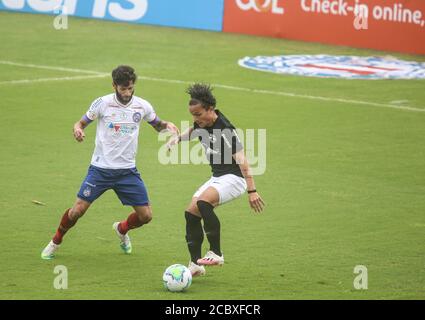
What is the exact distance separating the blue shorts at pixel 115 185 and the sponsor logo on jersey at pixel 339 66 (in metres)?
13.6

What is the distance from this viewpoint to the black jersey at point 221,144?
11.0 meters

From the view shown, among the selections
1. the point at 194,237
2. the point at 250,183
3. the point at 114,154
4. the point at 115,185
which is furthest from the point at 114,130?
the point at 250,183

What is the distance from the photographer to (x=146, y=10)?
30.6m

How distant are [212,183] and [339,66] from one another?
1522cm

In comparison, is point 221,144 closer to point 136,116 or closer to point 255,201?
point 255,201

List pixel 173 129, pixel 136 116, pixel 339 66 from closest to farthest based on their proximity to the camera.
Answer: pixel 136 116, pixel 173 129, pixel 339 66

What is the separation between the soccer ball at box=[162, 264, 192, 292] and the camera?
10.5 m

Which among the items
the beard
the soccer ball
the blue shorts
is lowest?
the soccer ball

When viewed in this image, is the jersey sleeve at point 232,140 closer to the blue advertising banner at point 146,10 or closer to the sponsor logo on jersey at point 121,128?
the sponsor logo on jersey at point 121,128

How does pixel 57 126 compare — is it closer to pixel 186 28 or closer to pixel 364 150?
pixel 364 150

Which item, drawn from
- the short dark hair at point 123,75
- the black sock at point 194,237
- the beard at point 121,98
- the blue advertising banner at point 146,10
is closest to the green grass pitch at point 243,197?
the black sock at point 194,237

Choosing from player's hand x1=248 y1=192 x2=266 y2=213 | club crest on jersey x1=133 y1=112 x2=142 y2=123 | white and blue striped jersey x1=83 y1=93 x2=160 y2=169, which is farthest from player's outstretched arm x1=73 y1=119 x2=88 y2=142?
player's hand x1=248 y1=192 x2=266 y2=213

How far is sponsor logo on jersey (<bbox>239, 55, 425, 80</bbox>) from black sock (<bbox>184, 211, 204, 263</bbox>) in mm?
14174

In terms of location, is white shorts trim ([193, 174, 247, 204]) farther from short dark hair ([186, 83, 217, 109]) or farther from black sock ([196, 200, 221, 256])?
short dark hair ([186, 83, 217, 109])
